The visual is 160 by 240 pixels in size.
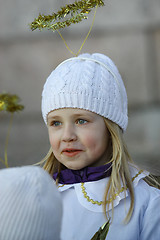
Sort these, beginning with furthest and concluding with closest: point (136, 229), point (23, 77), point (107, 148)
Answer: point (23, 77)
point (107, 148)
point (136, 229)

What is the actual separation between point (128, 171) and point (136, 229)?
0.19 m

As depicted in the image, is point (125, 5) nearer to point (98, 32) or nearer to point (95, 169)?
point (98, 32)

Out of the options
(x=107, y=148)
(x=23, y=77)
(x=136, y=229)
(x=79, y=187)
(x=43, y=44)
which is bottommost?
(x=136, y=229)

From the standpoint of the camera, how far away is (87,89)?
1.33 meters

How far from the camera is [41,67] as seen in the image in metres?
3.36

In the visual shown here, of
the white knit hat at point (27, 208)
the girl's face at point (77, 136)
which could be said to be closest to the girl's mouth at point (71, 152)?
the girl's face at point (77, 136)

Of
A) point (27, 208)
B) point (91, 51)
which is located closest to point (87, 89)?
point (27, 208)

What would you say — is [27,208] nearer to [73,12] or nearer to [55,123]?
[55,123]

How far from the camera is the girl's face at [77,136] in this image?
4.32ft

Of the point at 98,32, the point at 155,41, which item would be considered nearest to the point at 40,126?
the point at 98,32

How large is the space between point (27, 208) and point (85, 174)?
638 millimetres

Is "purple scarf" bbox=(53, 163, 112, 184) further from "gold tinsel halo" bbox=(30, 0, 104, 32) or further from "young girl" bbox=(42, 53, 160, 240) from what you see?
"gold tinsel halo" bbox=(30, 0, 104, 32)

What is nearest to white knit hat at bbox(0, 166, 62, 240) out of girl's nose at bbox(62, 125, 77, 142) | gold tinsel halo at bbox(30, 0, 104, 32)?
girl's nose at bbox(62, 125, 77, 142)

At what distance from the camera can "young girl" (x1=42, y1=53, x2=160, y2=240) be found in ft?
4.24
